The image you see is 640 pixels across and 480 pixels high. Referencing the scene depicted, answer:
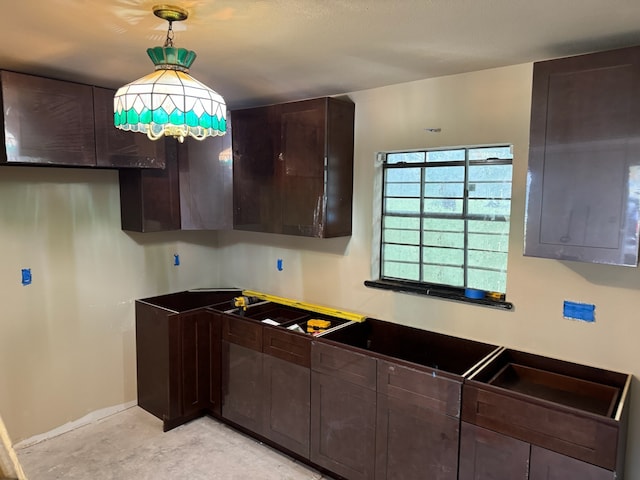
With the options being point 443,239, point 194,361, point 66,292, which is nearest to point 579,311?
point 443,239

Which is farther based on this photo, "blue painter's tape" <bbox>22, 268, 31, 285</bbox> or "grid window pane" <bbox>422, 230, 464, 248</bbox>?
"blue painter's tape" <bbox>22, 268, 31, 285</bbox>

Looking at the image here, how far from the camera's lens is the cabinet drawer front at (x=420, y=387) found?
2266mm

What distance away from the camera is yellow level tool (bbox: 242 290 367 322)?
10.6 feet

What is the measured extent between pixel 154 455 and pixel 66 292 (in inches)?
53.7

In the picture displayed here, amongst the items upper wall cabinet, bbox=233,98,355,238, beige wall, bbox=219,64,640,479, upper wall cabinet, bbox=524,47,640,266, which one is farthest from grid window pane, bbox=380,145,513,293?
upper wall cabinet, bbox=524,47,640,266

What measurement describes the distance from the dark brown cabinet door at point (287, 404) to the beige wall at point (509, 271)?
26.0 inches

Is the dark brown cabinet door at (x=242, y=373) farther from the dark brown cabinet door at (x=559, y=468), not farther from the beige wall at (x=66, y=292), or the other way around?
the dark brown cabinet door at (x=559, y=468)

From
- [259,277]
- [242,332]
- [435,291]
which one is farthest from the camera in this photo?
[259,277]

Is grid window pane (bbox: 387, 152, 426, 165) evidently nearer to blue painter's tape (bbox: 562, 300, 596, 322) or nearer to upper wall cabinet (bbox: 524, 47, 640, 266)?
upper wall cabinet (bbox: 524, 47, 640, 266)

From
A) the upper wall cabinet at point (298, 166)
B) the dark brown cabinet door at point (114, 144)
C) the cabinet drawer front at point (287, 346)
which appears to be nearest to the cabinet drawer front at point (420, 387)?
the cabinet drawer front at point (287, 346)

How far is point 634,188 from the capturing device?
1869 mm

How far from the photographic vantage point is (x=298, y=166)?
122 inches

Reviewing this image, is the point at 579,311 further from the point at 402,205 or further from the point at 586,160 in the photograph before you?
the point at 402,205

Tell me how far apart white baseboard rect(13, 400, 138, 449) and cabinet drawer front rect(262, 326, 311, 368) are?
153 cm
